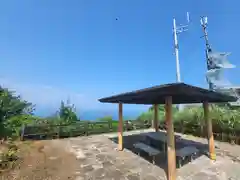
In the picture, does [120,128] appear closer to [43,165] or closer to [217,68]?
[43,165]

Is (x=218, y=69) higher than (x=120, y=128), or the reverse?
(x=218, y=69)

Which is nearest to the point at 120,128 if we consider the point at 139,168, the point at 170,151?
the point at 139,168

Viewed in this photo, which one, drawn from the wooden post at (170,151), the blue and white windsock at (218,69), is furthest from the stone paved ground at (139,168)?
the blue and white windsock at (218,69)

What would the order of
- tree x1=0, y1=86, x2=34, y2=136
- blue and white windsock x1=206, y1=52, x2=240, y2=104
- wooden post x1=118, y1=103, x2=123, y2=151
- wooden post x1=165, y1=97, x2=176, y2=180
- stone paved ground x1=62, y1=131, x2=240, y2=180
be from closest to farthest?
1. wooden post x1=165, y1=97, x2=176, y2=180
2. stone paved ground x1=62, y1=131, x2=240, y2=180
3. wooden post x1=118, y1=103, x2=123, y2=151
4. tree x1=0, y1=86, x2=34, y2=136
5. blue and white windsock x1=206, y1=52, x2=240, y2=104

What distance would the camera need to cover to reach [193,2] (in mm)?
9328

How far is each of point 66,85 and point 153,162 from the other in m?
42.3

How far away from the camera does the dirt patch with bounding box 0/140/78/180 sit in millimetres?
4059

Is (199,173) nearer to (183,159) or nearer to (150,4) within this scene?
(183,159)

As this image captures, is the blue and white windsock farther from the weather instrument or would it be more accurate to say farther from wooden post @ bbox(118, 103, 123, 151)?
wooden post @ bbox(118, 103, 123, 151)

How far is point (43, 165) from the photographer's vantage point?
15.7 ft

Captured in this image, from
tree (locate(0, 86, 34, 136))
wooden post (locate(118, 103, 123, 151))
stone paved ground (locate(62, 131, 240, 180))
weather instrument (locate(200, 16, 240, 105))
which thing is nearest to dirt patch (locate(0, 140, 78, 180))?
stone paved ground (locate(62, 131, 240, 180))

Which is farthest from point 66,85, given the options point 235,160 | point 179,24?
point 235,160

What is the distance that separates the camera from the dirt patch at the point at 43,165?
13.3 feet

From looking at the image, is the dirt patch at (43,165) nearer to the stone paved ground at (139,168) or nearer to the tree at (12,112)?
the stone paved ground at (139,168)
